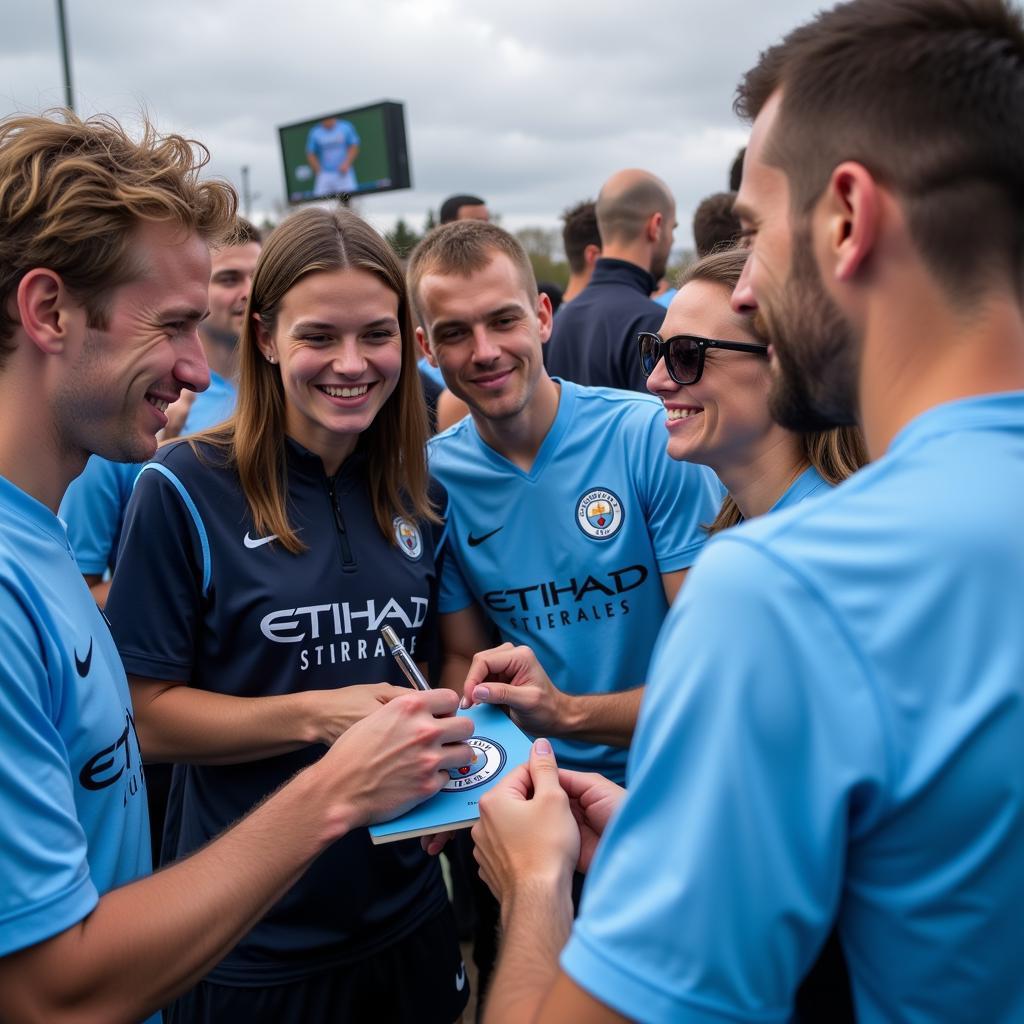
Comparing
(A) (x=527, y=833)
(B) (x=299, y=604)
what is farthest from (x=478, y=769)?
(B) (x=299, y=604)

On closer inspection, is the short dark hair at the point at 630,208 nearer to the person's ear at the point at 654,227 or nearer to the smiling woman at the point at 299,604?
the person's ear at the point at 654,227

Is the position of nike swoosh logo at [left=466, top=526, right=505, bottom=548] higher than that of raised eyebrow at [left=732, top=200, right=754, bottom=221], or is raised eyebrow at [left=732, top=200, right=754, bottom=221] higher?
raised eyebrow at [left=732, top=200, right=754, bottom=221]

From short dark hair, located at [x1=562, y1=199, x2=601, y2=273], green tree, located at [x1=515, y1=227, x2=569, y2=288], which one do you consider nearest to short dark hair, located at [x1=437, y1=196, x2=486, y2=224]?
short dark hair, located at [x1=562, y1=199, x2=601, y2=273]

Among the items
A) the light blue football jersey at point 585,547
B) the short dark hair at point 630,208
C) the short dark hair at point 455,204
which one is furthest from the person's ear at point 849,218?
the short dark hair at point 455,204

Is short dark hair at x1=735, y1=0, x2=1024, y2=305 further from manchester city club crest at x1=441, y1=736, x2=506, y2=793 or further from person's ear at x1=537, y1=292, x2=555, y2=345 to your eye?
person's ear at x1=537, y1=292, x2=555, y2=345

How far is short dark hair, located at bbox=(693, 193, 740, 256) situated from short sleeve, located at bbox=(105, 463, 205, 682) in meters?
3.93

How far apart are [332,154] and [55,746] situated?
14.0 metres

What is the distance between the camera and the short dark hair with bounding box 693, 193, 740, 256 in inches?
206

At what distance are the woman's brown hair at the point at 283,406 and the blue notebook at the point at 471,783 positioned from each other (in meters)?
0.67

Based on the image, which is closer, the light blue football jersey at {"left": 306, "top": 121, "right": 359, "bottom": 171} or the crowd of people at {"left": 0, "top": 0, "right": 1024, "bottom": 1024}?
the crowd of people at {"left": 0, "top": 0, "right": 1024, "bottom": 1024}

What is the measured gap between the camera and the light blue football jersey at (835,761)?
83 cm

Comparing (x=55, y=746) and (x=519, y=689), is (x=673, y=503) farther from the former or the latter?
(x=55, y=746)

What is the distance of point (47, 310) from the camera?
160cm

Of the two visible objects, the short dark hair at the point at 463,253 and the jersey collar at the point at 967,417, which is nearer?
the jersey collar at the point at 967,417
